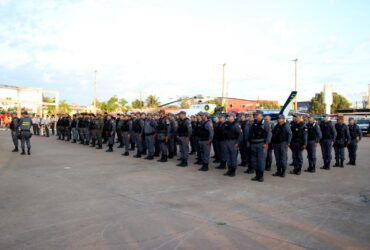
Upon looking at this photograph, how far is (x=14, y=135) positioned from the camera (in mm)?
14070

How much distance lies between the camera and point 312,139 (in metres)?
10.5

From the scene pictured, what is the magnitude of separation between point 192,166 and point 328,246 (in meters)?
6.93

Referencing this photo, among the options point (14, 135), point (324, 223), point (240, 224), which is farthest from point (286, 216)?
point (14, 135)

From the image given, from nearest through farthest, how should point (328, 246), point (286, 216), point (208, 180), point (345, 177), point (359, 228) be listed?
point (328, 246)
point (359, 228)
point (286, 216)
point (208, 180)
point (345, 177)

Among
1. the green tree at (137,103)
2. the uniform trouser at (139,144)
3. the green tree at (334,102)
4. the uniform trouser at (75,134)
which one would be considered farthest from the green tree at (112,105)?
the uniform trouser at (139,144)

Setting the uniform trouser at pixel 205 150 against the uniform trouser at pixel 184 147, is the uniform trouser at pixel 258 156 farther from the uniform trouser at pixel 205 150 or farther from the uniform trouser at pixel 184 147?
the uniform trouser at pixel 184 147

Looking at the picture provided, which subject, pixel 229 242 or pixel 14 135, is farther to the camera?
pixel 14 135

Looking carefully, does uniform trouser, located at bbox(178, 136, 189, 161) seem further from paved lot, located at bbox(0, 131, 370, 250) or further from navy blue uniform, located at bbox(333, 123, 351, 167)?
navy blue uniform, located at bbox(333, 123, 351, 167)

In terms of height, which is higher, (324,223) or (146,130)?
(146,130)

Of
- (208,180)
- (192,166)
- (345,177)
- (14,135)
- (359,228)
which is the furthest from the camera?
(14,135)

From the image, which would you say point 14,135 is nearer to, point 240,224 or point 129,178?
point 129,178

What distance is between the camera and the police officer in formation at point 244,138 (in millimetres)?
9312

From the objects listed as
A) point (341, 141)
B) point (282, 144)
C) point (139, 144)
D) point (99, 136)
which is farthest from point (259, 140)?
point (99, 136)

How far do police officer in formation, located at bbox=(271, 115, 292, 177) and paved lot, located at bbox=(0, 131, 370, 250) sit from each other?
36 cm
